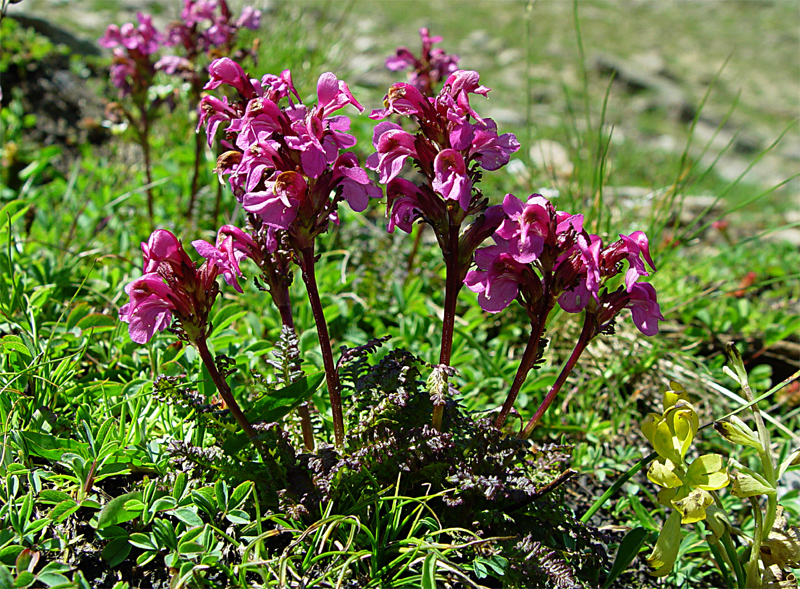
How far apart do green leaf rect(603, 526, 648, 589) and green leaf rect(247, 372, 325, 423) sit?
40.9 inches

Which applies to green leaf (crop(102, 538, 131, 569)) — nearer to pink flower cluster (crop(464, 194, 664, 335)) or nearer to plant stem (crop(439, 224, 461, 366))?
plant stem (crop(439, 224, 461, 366))

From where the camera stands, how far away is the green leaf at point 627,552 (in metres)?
1.77

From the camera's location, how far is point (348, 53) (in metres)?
5.91

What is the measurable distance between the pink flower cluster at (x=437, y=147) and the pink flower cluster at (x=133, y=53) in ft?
7.44

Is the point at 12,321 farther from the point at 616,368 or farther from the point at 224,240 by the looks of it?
the point at 616,368

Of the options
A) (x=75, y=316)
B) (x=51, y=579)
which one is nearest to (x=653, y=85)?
(x=75, y=316)

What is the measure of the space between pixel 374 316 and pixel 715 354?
74.6 inches

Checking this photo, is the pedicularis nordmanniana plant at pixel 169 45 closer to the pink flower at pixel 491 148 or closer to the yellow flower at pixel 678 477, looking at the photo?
the pink flower at pixel 491 148

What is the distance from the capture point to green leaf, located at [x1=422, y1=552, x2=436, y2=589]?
156cm

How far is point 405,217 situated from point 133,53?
7.86 feet

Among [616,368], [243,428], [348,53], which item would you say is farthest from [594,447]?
[348,53]

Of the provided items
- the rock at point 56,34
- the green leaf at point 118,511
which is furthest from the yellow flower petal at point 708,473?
the rock at point 56,34

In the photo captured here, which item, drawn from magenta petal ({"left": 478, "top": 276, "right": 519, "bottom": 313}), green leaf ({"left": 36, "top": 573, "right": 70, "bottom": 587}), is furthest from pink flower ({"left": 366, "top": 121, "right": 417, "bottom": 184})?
green leaf ({"left": 36, "top": 573, "right": 70, "bottom": 587})

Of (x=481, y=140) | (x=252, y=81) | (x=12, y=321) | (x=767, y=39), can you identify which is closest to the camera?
(x=481, y=140)
